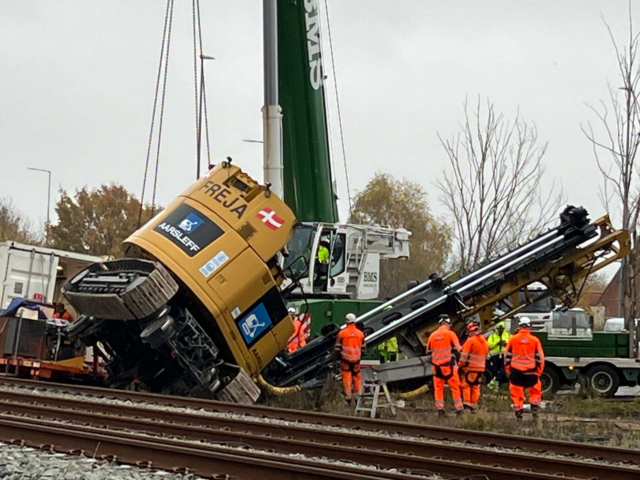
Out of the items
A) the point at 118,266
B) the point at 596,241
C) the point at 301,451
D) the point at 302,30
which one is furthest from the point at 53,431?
the point at 302,30

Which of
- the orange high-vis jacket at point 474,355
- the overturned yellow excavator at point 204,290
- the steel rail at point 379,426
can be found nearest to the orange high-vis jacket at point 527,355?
the orange high-vis jacket at point 474,355

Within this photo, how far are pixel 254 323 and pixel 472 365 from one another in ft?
10.5

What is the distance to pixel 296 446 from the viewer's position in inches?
333

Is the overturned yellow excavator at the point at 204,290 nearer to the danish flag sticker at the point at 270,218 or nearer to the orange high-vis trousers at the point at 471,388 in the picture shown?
the danish flag sticker at the point at 270,218

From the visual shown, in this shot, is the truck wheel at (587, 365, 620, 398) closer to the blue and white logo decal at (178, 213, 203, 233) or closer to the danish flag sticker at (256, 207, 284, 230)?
the danish flag sticker at (256, 207, 284, 230)

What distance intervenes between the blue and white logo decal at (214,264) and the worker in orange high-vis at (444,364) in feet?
10.5

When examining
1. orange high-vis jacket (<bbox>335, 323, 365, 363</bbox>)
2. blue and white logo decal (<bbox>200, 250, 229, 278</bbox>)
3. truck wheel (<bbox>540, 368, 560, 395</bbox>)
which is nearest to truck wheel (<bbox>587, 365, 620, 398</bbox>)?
truck wheel (<bbox>540, 368, 560, 395</bbox>)

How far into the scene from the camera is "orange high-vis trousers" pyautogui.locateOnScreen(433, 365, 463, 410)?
1302 cm

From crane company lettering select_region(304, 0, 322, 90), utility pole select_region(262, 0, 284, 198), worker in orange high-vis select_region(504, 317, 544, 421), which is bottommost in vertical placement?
worker in orange high-vis select_region(504, 317, 544, 421)

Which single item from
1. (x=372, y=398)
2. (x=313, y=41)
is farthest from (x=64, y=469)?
(x=313, y=41)

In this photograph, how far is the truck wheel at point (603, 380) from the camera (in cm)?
1741

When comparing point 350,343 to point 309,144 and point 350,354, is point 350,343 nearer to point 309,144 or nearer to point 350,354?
point 350,354

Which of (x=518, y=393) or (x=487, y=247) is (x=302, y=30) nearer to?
(x=518, y=393)

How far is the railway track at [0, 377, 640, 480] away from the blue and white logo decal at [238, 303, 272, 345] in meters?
1.64
